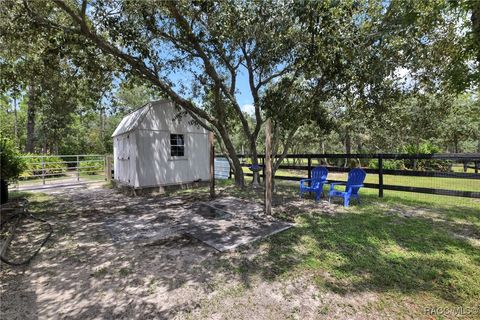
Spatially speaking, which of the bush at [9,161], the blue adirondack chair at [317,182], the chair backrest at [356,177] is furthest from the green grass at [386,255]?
the bush at [9,161]

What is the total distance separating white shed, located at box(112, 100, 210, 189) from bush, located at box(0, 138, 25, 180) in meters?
2.88

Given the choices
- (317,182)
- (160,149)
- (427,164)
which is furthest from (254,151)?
(427,164)

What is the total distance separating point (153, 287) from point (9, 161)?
20.7 ft

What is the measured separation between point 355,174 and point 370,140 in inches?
662

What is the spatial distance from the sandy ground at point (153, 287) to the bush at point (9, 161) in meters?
3.73

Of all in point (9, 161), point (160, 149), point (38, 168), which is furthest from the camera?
point (38, 168)

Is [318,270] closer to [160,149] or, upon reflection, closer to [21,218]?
[21,218]

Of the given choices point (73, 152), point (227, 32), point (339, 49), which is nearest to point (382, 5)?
point (339, 49)

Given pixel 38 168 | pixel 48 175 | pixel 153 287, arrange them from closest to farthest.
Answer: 1. pixel 153 287
2. pixel 48 175
3. pixel 38 168

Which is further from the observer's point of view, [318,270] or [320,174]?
[320,174]

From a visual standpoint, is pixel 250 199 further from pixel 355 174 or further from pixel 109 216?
pixel 109 216

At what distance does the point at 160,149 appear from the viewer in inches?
337

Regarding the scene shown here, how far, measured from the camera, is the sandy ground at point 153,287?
86.7 inches

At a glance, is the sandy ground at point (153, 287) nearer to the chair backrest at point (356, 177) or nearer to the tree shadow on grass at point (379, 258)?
the tree shadow on grass at point (379, 258)
